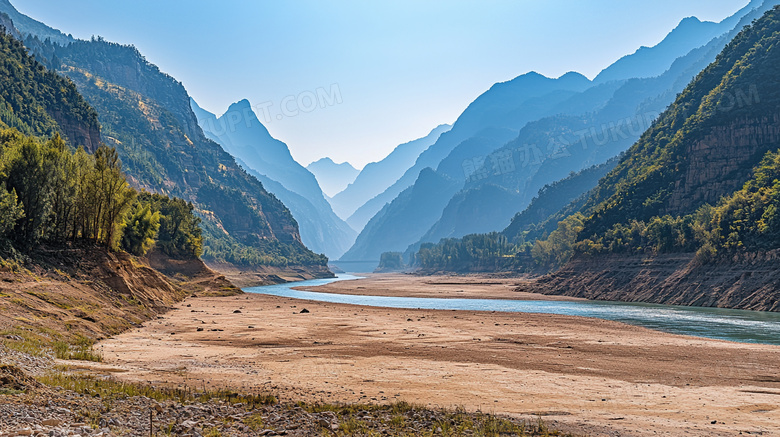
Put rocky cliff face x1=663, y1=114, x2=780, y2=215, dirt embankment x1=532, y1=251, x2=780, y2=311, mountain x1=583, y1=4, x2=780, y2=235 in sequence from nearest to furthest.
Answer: dirt embankment x1=532, y1=251, x2=780, y2=311, rocky cliff face x1=663, y1=114, x2=780, y2=215, mountain x1=583, y1=4, x2=780, y2=235

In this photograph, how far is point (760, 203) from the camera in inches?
3182

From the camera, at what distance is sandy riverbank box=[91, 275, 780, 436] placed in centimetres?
1856

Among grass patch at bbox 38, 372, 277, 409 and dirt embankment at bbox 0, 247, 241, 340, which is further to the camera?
dirt embankment at bbox 0, 247, 241, 340

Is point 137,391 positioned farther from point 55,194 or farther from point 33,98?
point 33,98

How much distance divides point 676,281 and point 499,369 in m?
74.0

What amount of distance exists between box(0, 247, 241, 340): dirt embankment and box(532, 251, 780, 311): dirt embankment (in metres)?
76.1

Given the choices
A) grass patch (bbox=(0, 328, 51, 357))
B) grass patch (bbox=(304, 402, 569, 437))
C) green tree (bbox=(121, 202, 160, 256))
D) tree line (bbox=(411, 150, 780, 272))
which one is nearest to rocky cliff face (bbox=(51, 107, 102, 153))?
green tree (bbox=(121, 202, 160, 256))

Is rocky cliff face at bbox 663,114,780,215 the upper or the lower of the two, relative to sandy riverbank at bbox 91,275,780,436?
upper

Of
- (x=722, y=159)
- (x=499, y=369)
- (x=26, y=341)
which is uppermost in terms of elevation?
(x=722, y=159)

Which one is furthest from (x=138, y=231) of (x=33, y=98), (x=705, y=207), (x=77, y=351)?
(x=705, y=207)

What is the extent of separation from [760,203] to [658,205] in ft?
110

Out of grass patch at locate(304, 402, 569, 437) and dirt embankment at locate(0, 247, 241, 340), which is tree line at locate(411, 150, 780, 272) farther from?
dirt embankment at locate(0, 247, 241, 340)

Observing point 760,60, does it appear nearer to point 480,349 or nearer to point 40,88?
point 480,349

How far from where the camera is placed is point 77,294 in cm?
3722
